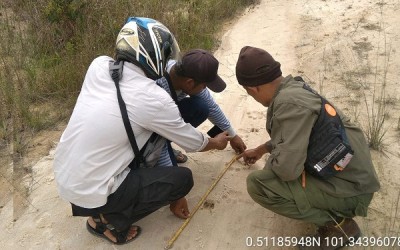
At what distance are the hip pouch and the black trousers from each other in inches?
34.8

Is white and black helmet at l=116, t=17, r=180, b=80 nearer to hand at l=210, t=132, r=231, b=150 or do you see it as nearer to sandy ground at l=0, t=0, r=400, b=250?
hand at l=210, t=132, r=231, b=150

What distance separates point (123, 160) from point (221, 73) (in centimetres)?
255

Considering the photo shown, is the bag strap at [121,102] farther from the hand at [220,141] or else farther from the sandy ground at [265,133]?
the sandy ground at [265,133]

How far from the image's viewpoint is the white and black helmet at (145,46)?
2.30 meters

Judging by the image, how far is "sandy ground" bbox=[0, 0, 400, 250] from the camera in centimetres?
271

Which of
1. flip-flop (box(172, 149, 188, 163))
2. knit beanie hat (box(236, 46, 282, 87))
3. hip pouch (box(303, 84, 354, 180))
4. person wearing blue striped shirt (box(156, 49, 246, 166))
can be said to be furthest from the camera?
flip-flop (box(172, 149, 188, 163))

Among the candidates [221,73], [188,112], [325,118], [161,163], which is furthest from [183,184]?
[221,73]

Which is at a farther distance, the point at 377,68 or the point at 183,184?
the point at 377,68

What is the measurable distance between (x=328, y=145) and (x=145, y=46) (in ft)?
3.73

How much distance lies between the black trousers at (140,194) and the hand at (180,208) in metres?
0.17

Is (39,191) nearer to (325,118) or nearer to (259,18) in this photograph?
(325,118)

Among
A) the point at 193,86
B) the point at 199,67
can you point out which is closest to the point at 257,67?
the point at 199,67

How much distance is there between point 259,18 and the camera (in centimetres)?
609

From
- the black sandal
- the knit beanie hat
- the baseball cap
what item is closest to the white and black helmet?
the baseball cap
